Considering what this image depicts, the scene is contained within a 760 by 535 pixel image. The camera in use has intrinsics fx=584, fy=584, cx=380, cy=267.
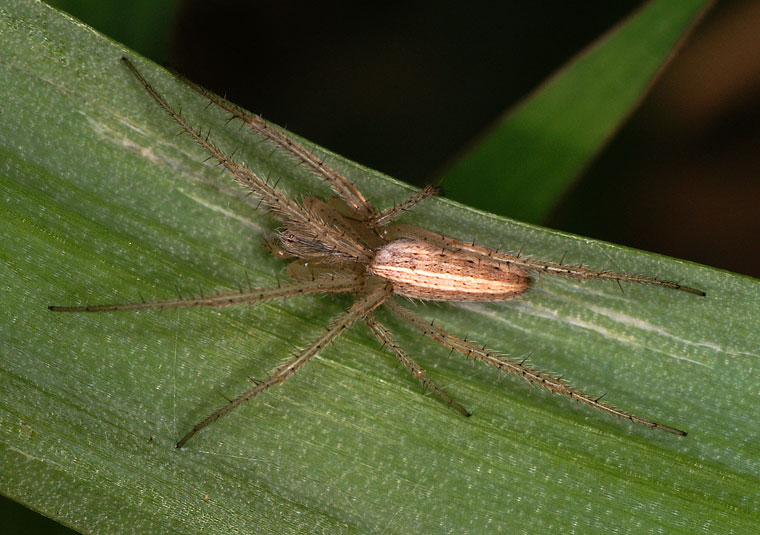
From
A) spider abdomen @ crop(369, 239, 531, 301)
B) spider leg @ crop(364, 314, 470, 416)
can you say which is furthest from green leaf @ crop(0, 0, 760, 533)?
spider abdomen @ crop(369, 239, 531, 301)

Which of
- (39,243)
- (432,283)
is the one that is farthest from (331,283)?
(39,243)

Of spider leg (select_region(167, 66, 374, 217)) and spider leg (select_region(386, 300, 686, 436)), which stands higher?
spider leg (select_region(167, 66, 374, 217))

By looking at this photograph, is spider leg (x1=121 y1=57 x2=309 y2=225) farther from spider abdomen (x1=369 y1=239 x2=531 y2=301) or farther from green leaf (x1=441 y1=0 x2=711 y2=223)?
green leaf (x1=441 y1=0 x2=711 y2=223)

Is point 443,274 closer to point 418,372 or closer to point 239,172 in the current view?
point 418,372

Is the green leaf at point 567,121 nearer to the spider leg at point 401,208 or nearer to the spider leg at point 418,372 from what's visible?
the spider leg at point 401,208

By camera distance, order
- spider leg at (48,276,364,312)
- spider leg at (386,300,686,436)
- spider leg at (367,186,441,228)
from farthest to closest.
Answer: spider leg at (367,186,441,228)
spider leg at (386,300,686,436)
spider leg at (48,276,364,312)

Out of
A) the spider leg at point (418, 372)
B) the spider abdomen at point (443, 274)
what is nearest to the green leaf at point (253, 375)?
the spider leg at point (418, 372)

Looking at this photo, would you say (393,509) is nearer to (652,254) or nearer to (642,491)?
(642,491)

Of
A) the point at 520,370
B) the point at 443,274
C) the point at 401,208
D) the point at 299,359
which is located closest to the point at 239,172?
the point at 401,208
